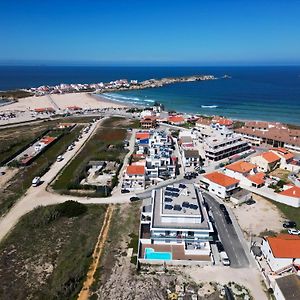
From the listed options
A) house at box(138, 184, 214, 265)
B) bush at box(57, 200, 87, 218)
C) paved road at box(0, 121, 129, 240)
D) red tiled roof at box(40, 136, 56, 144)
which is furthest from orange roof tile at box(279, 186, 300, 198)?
red tiled roof at box(40, 136, 56, 144)

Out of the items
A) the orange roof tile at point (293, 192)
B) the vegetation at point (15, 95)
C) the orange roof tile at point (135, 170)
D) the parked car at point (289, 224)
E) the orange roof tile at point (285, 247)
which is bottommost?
the vegetation at point (15, 95)

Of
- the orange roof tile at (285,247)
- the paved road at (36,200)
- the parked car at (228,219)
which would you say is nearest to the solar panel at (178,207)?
the parked car at (228,219)

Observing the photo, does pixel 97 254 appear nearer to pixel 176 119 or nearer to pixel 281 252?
pixel 281 252

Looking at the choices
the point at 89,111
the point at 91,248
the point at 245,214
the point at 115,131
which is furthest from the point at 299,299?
the point at 89,111

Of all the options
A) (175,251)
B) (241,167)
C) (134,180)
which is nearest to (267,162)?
(241,167)

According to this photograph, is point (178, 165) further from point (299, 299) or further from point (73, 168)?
point (299, 299)

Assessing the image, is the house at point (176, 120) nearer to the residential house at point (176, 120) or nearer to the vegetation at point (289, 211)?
the residential house at point (176, 120)

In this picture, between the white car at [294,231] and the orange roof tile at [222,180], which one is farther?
the orange roof tile at [222,180]
